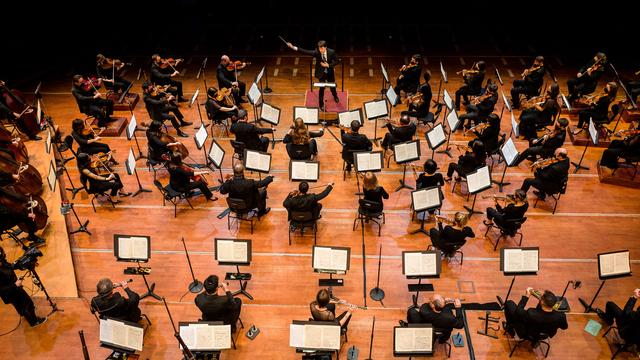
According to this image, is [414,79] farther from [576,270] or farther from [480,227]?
[576,270]

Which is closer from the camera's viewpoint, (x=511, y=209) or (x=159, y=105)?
(x=511, y=209)

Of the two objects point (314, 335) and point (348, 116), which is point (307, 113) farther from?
point (314, 335)

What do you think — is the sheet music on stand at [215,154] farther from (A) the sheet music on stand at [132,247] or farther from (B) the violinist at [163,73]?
(B) the violinist at [163,73]

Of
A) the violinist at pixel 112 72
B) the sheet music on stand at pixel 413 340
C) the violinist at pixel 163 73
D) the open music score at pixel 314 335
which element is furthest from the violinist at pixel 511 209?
the violinist at pixel 112 72

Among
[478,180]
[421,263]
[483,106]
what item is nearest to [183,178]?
→ [421,263]

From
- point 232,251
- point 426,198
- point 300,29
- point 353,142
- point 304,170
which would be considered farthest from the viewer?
point 300,29

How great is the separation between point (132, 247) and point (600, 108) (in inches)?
432

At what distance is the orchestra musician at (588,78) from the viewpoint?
1223 centimetres

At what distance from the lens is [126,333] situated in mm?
6379

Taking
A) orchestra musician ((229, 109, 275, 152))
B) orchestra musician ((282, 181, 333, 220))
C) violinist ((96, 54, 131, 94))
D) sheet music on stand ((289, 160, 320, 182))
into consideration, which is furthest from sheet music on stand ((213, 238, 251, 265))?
violinist ((96, 54, 131, 94))

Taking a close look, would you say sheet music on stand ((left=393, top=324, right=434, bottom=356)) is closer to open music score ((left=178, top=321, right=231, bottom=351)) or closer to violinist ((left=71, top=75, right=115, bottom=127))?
open music score ((left=178, top=321, right=231, bottom=351))

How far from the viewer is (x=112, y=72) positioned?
44.4ft

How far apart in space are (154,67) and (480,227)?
9350mm

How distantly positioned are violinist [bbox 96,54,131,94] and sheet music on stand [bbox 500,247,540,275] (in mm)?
10935
